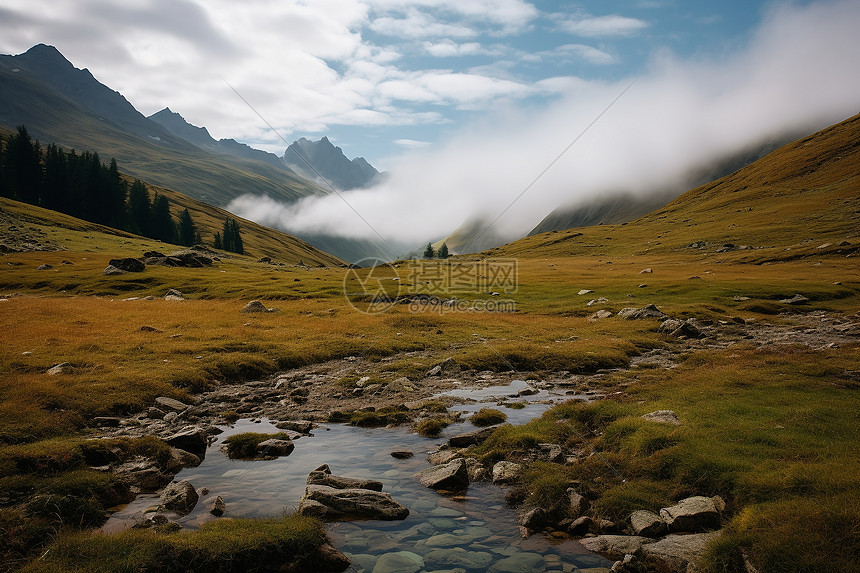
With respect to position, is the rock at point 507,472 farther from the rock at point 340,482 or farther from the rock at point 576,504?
the rock at point 340,482

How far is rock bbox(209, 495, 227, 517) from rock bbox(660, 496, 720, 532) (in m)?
12.3

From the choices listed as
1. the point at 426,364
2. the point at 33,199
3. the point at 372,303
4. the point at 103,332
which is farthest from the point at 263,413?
the point at 33,199

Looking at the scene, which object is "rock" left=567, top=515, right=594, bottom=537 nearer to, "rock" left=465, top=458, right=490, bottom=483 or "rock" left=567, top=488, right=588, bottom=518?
"rock" left=567, top=488, right=588, bottom=518

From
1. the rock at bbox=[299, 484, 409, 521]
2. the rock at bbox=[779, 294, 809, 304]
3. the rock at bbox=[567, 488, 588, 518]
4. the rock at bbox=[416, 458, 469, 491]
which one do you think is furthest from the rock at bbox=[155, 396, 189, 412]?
the rock at bbox=[779, 294, 809, 304]

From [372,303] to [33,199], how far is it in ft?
506

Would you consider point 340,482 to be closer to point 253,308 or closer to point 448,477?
point 448,477

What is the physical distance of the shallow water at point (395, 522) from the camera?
10.9 m

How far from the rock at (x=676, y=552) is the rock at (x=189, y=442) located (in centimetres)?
1552

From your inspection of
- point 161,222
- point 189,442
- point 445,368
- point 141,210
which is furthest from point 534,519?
point 141,210

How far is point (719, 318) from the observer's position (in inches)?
1777

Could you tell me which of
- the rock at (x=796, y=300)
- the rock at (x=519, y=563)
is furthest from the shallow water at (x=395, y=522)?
the rock at (x=796, y=300)

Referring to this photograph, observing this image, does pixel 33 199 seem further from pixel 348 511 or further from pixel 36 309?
pixel 348 511

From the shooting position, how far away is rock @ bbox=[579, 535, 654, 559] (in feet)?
35.5

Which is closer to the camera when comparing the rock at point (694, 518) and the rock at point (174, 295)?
the rock at point (694, 518)
